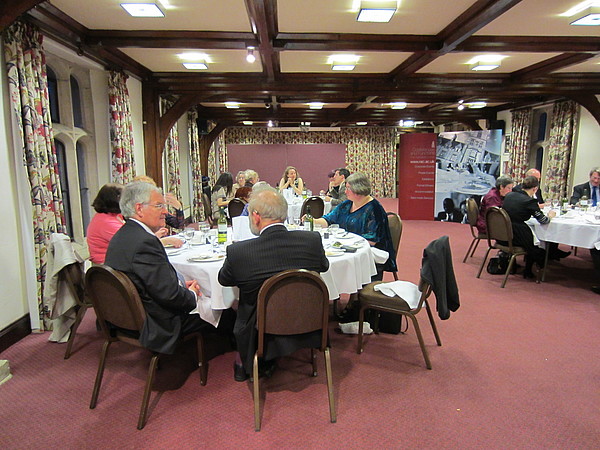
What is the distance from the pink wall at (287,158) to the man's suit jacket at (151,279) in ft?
34.3

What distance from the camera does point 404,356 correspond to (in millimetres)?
3016

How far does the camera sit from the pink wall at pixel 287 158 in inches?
497

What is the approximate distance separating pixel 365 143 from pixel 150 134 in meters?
A: 11.1

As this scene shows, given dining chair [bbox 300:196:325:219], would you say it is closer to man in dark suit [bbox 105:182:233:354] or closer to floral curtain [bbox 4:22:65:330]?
floral curtain [bbox 4:22:65:330]

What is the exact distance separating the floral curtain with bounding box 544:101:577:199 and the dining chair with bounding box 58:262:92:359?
28.5 feet

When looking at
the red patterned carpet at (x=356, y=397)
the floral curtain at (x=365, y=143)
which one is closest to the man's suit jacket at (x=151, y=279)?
the red patterned carpet at (x=356, y=397)

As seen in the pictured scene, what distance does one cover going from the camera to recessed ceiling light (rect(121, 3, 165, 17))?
3.52m

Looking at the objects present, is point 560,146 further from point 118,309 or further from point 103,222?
point 118,309

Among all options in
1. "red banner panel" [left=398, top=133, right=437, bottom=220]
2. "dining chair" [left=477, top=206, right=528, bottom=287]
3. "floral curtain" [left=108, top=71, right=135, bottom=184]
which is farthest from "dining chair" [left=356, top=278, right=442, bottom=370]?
"red banner panel" [left=398, top=133, right=437, bottom=220]

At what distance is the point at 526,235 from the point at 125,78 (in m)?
5.44

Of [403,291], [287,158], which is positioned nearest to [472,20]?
[403,291]

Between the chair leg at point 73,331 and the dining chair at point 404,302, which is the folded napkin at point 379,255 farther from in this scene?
the chair leg at point 73,331

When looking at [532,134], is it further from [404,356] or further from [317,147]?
[404,356]

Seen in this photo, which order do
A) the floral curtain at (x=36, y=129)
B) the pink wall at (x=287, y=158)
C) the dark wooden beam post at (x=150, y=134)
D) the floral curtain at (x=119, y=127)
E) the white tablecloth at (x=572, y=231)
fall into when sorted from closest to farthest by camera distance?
1. the floral curtain at (x=36, y=129)
2. the white tablecloth at (x=572, y=231)
3. the floral curtain at (x=119, y=127)
4. the dark wooden beam post at (x=150, y=134)
5. the pink wall at (x=287, y=158)
